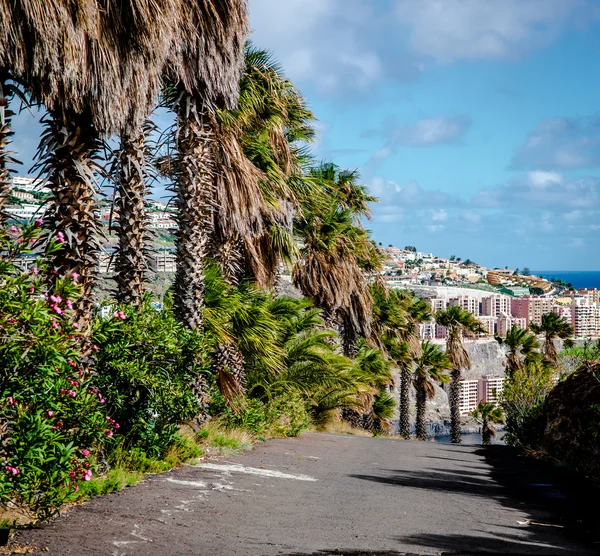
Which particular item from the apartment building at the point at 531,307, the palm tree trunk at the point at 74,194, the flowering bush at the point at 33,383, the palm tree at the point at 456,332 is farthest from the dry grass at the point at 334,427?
the apartment building at the point at 531,307

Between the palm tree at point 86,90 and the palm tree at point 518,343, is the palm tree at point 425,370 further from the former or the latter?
the palm tree at point 86,90

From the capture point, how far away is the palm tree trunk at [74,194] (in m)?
8.23

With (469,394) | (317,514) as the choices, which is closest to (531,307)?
(469,394)

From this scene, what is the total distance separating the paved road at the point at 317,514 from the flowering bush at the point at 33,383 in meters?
0.44

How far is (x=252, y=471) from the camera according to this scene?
10938 mm

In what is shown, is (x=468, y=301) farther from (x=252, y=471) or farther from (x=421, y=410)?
(x=252, y=471)

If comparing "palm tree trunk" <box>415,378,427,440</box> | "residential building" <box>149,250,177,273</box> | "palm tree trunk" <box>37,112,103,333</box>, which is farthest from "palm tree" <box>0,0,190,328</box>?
"palm tree trunk" <box>415,378,427,440</box>

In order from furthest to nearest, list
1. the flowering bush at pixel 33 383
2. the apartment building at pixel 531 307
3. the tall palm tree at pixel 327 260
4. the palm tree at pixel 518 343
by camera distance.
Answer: the apartment building at pixel 531 307
the palm tree at pixel 518 343
the tall palm tree at pixel 327 260
the flowering bush at pixel 33 383

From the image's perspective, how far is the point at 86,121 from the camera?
832cm

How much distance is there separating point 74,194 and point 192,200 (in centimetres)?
519

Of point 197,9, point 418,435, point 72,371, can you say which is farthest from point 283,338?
point 418,435

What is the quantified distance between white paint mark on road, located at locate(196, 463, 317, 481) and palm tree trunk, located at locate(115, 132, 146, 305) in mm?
2656

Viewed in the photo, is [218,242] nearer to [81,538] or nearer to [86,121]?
[86,121]

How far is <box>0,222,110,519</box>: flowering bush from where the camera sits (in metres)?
5.74
